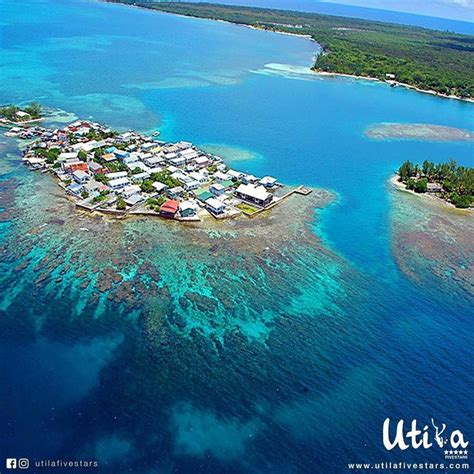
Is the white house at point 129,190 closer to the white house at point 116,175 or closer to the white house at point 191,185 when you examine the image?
the white house at point 116,175

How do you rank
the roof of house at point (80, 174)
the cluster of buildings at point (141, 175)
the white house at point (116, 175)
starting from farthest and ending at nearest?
1. the white house at point (116, 175)
2. the roof of house at point (80, 174)
3. the cluster of buildings at point (141, 175)

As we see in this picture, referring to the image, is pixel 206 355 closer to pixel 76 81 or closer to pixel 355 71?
pixel 76 81

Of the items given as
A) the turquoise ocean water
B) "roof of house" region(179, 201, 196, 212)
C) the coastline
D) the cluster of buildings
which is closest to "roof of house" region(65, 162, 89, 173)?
the cluster of buildings

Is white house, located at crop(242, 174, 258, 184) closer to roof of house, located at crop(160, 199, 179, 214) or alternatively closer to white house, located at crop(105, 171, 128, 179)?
roof of house, located at crop(160, 199, 179, 214)

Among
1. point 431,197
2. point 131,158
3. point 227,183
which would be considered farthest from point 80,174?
point 431,197

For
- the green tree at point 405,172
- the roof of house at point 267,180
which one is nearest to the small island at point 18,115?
the roof of house at point 267,180

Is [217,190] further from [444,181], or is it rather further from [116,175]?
[444,181]

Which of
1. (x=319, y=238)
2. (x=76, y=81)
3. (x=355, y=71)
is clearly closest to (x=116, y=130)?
(x=76, y=81)
